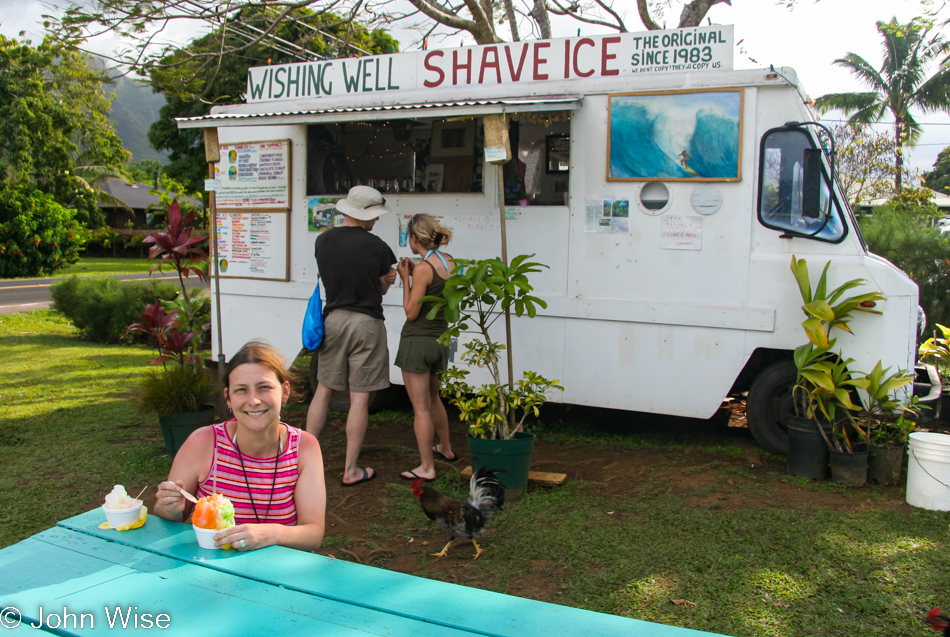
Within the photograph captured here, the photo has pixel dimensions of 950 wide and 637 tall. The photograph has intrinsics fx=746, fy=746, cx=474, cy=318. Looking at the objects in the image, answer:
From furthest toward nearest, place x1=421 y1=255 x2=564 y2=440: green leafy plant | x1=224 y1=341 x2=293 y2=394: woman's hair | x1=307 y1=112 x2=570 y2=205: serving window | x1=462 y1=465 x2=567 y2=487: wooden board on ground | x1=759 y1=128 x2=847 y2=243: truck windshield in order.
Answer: x1=307 y1=112 x2=570 y2=205: serving window < x1=759 y1=128 x2=847 y2=243: truck windshield < x1=462 y1=465 x2=567 y2=487: wooden board on ground < x1=421 y1=255 x2=564 y2=440: green leafy plant < x1=224 y1=341 x2=293 y2=394: woman's hair

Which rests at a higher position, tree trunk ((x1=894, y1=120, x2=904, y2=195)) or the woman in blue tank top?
tree trunk ((x1=894, y1=120, x2=904, y2=195))

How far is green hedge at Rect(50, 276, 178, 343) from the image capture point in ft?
41.7

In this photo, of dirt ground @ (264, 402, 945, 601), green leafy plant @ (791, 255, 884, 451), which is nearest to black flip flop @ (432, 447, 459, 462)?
dirt ground @ (264, 402, 945, 601)

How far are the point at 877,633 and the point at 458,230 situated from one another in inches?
167

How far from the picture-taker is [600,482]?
17.5ft

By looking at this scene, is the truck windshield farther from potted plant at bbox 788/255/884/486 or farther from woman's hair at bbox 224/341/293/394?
woman's hair at bbox 224/341/293/394

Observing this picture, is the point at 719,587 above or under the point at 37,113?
under

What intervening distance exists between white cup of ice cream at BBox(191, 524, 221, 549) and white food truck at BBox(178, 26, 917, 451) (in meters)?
3.55

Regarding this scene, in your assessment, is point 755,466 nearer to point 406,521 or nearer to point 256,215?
point 406,521

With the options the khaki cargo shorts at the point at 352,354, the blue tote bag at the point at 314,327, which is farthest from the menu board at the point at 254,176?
the khaki cargo shorts at the point at 352,354

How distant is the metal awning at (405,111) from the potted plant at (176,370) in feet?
2.89

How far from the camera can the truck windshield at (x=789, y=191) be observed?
5.42 meters

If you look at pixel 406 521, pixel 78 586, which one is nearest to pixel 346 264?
pixel 406 521

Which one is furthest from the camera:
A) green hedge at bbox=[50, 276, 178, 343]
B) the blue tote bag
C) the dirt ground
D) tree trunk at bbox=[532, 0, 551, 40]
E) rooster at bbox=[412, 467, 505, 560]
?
green hedge at bbox=[50, 276, 178, 343]
